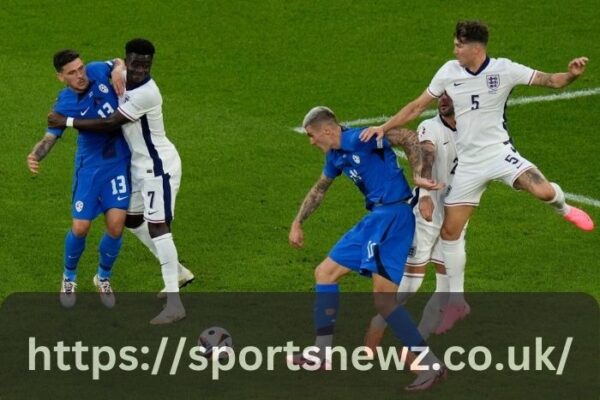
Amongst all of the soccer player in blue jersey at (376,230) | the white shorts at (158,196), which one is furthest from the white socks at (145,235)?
the soccer player in blue jersey at (376,230)

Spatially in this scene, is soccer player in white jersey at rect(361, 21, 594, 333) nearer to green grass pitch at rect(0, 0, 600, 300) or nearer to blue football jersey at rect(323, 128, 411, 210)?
blue football jersey at rect(323, 128, 411, 210)

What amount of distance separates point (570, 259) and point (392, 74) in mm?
6483

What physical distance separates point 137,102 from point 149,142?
48 centimetres

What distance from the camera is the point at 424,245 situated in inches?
533

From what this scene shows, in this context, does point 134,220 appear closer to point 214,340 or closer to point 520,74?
point 214,340

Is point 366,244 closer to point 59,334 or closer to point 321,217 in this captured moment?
point 59,334

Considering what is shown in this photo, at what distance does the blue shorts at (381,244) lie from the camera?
12523 millimetres

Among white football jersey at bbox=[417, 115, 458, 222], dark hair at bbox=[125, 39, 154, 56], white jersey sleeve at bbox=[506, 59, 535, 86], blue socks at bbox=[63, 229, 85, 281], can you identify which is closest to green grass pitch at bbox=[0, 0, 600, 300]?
blue socks at bbox=[63, 229, 85, 281]

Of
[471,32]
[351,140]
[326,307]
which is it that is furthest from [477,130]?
[326,307]

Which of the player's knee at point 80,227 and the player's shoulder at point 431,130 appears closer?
the player's shoulder at point 431,130

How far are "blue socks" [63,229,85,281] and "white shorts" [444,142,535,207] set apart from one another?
3427 millimetres

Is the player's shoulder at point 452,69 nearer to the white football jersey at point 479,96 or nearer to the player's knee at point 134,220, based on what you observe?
the white football jersey at point 479,96

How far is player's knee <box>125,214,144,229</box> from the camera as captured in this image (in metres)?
14.5

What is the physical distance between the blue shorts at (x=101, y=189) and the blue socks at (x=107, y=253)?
0.30 metres
